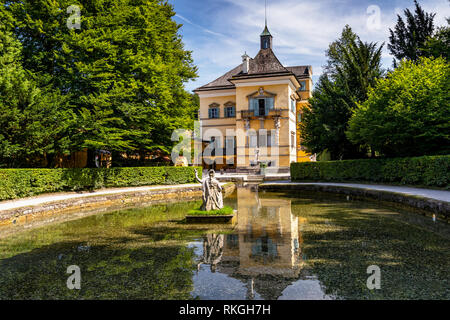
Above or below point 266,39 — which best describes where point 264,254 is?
below

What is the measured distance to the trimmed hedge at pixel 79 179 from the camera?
13.3 meters

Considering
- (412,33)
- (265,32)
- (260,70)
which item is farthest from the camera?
(265,32)

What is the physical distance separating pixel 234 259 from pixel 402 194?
32.6 ft

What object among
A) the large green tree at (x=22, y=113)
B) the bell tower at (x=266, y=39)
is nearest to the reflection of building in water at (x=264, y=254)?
the large green tree at (x=22, y=113)

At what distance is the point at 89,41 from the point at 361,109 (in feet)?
59.9

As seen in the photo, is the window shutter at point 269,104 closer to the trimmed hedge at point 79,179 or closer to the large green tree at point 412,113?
the trimmed hedge at point 79,179

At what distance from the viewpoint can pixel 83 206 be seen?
548 inches

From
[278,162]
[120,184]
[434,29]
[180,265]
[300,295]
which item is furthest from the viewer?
[278,162]

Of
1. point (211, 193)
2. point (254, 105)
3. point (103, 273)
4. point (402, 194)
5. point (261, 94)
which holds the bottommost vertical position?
point (103, 273)

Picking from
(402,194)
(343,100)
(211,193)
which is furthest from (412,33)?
(211,193)

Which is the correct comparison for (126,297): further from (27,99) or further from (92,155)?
(92,155)

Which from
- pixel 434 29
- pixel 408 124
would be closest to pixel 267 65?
pixel 434 29

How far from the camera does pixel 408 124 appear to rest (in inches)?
681

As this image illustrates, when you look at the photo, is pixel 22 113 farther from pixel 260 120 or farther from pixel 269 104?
pixel 269 104
